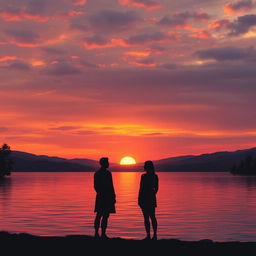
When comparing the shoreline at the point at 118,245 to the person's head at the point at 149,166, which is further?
the person's head at the point at 149,166

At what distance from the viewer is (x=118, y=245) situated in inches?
820

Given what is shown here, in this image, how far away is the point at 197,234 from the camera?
3603cm

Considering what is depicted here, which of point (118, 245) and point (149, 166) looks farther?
point (149, 166)

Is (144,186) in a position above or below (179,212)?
above

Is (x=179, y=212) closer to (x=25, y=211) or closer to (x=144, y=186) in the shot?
(x=25, y=211)

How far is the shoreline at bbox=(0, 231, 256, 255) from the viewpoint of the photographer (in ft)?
65.1

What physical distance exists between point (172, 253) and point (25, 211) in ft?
121

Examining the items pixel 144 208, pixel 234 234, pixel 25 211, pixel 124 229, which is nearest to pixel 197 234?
pixel 234 234

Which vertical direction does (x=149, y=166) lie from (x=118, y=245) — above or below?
above

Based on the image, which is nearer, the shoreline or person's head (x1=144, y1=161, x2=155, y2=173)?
the shoreline

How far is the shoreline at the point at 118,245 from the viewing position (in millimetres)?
19844

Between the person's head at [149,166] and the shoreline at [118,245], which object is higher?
the person's head at [149,166]

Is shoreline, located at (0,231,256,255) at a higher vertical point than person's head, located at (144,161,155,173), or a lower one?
lower

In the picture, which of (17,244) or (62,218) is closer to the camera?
(17,244)
